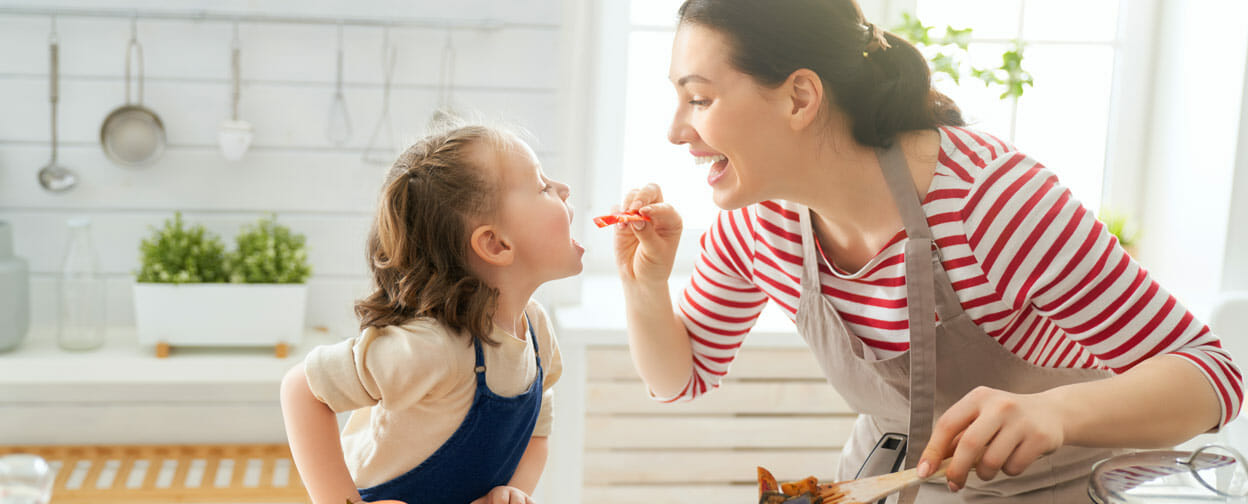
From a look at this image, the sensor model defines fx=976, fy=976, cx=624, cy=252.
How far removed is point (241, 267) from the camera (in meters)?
1.91

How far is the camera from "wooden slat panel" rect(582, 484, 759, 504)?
2.04m

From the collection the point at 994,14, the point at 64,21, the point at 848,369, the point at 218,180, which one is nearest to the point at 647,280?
the point at 848,369

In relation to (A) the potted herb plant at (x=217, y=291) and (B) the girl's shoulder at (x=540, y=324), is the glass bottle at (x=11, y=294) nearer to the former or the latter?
(A) the potted herb plant at (x=217, y=291)

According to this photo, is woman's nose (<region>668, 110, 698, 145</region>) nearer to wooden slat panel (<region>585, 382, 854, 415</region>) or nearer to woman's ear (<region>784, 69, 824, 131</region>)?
woman's ear (<region>784, 69, 824, 131</region>)

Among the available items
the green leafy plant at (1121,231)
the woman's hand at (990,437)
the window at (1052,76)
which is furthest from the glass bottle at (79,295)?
the green leafy plant at (1121,231)

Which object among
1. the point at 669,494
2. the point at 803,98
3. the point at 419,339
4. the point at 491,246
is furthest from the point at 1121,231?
the point at 419,339

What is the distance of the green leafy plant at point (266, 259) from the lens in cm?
190

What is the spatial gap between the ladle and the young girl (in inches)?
44.0

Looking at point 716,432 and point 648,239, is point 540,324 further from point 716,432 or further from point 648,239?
point 716,432

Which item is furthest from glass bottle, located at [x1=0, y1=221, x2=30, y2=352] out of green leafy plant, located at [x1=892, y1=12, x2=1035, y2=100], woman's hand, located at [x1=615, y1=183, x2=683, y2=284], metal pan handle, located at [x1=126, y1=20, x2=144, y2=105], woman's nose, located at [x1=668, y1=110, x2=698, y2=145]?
green leafy plant, located at [x1=892, y1=12, x2=1035, y2=100]

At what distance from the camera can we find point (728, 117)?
1109mm

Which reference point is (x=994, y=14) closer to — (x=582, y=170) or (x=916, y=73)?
(x=582, y=170)

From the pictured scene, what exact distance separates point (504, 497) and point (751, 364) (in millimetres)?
976

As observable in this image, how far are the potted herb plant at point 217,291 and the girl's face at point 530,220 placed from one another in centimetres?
89
